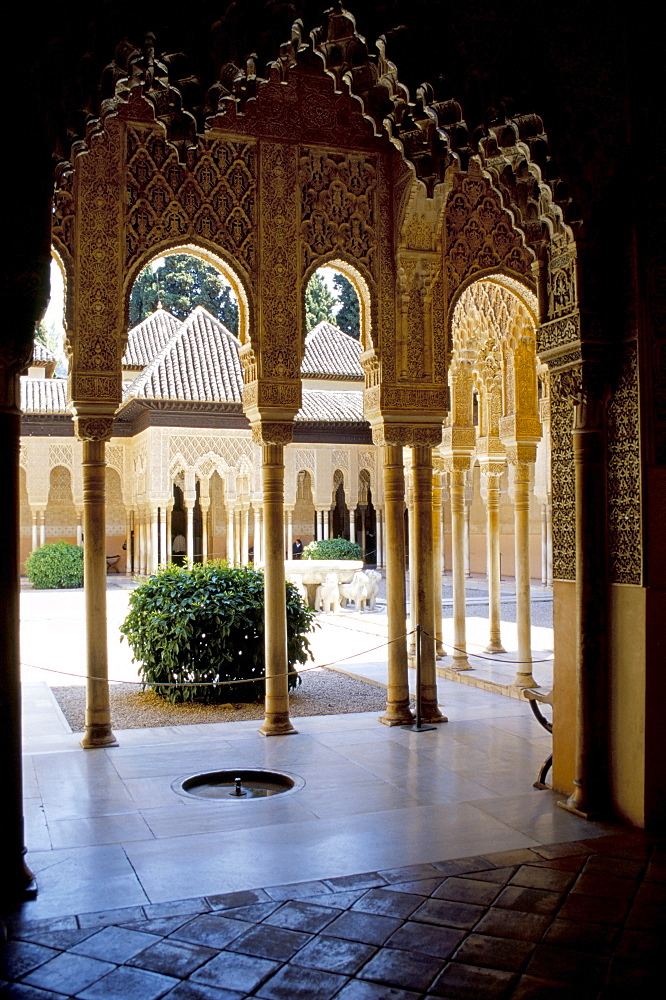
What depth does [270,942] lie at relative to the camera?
347 cm

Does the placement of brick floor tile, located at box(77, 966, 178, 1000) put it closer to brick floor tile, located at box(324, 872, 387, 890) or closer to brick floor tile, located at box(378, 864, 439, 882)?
brick floor tile, located at box(324, 872, 387, 890)

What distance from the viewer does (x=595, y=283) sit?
193 inches

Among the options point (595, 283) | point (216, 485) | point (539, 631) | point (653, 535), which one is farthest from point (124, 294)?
point (216, 485)

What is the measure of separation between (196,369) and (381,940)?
80.7 feet

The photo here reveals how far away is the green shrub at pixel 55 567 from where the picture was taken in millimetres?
26781

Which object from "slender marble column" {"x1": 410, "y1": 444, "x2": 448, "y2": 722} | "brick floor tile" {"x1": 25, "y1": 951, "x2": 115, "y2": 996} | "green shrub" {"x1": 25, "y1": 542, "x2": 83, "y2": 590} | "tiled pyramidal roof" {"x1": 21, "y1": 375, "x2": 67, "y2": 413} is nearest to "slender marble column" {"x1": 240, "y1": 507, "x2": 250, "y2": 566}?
"green shrub" {"x1": 25, "y1": 542, "x2": 83, "y2": 590}

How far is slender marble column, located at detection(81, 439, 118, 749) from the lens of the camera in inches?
271

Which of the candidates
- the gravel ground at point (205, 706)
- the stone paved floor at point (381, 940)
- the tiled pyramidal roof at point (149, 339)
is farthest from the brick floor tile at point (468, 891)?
the tiled pyramidal roof at point (149, 339)

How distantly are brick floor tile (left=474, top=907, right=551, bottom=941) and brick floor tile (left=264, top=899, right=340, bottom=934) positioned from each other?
0.62m

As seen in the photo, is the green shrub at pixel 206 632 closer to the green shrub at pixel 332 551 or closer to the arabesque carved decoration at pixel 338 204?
the arabesque carved decoration at pixel 338 204

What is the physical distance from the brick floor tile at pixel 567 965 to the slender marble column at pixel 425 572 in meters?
4.28

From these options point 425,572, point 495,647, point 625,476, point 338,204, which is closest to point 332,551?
point 495,647

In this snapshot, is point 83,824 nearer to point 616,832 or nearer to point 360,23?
point 616,832

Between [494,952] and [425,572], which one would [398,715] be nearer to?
[425,572]
